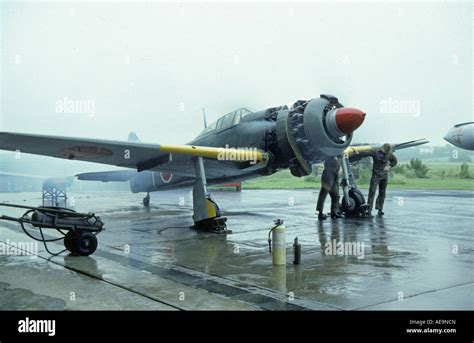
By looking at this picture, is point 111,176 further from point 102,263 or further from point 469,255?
point 469,255

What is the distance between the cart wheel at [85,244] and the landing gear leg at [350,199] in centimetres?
705

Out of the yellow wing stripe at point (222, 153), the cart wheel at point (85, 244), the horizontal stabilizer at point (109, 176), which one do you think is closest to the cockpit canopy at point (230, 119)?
the yellow wing stripe at point (222, 153)

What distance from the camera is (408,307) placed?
13.9ft

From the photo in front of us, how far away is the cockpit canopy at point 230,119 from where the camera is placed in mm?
→ 11297

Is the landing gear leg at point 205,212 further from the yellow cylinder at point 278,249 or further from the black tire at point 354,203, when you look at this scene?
the black tire at point 354,203

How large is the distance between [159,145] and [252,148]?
2.07 m

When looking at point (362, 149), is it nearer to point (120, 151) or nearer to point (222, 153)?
point (222, 153)

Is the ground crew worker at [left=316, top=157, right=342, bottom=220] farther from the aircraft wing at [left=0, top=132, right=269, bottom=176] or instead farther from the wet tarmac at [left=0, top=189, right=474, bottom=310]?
the aircraft wing at [left=0, top=132, right=269, bottom=176]

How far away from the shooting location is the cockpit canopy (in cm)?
1130

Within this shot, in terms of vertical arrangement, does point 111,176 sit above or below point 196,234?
above

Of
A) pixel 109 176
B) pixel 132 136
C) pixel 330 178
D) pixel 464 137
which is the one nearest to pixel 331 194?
pixel 330 178

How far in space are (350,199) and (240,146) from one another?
11.4 ft
